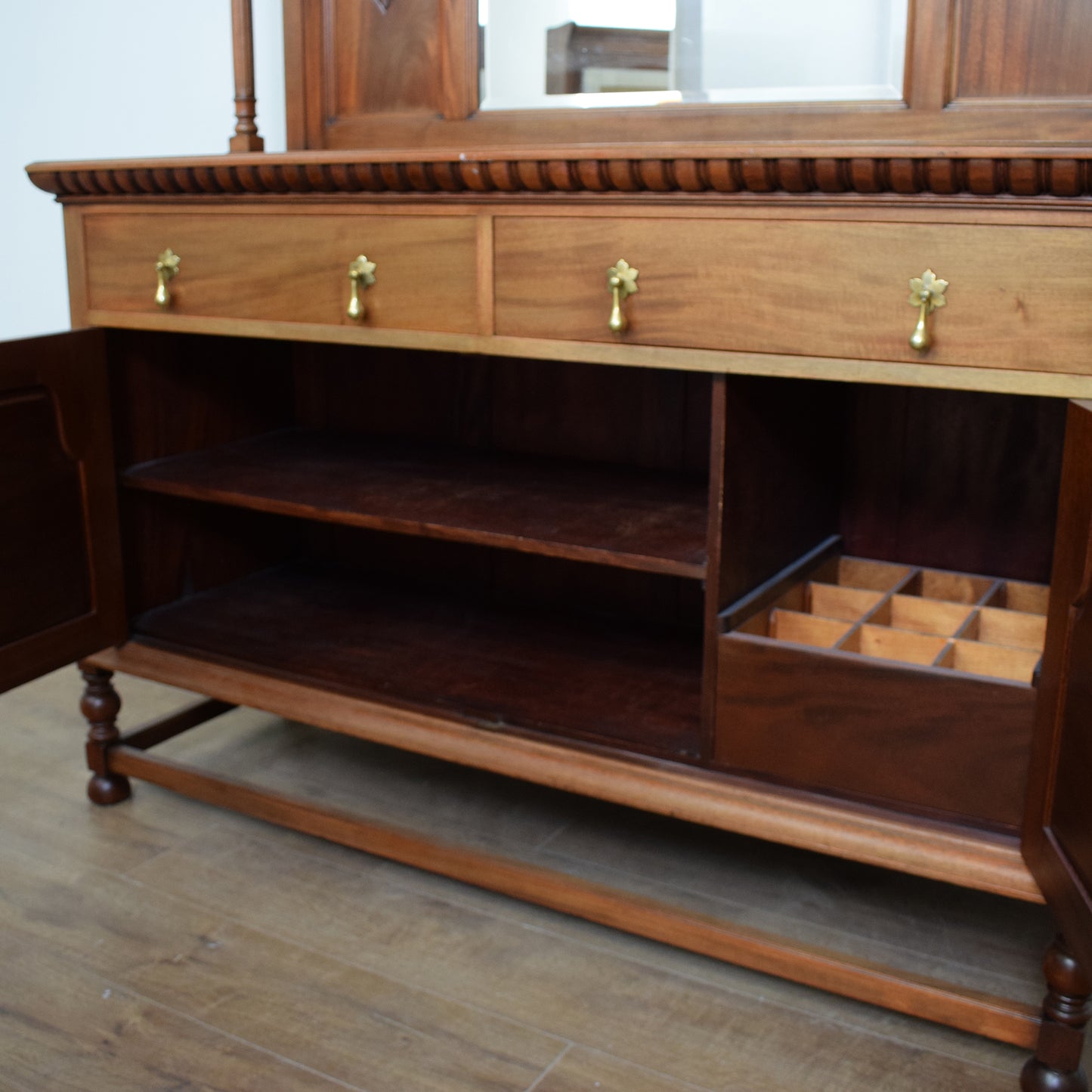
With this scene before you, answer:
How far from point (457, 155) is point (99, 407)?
2.26ft

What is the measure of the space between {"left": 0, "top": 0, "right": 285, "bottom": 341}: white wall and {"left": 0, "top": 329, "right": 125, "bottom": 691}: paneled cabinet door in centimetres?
57

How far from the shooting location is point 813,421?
1626mm

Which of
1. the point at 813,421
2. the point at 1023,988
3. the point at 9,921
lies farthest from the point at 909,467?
the point at 9,921

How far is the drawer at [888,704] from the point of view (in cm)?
129

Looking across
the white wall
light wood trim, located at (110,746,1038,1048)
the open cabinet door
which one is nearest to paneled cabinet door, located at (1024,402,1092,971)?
the open cabinet door

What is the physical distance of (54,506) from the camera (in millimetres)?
1693

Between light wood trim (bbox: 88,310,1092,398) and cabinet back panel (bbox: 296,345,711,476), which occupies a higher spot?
light wood trim (bbox: 88,310,1092,398)

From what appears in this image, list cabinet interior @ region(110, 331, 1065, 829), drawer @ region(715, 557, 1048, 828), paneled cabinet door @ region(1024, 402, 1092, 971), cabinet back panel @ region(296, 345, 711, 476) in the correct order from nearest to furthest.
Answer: paneled cabinet door @ region(1024, 402, 1092, 971) < drawer @ region(715, 557, 1048, 828) < cabinet interior @ region(110, 331, 1065, 829) < cabinet back panel @ region(296, 345, 711, 476)

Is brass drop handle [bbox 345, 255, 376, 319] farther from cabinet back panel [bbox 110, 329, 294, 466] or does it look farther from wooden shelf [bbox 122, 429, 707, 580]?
cabinet back panel [bbox 110, 329, 294, 466]

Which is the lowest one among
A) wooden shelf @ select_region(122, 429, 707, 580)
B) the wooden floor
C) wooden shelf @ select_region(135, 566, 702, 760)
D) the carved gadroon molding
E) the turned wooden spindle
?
the wooden floor

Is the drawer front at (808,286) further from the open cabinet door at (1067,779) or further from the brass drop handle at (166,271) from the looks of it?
the brass drop handle at (166,271)

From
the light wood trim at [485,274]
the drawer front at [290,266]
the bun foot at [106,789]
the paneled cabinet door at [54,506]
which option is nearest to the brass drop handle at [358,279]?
the drawer front at [290,266]

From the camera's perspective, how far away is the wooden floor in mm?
1382

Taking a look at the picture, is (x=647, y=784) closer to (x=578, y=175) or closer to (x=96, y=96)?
(x=578, y=175)
